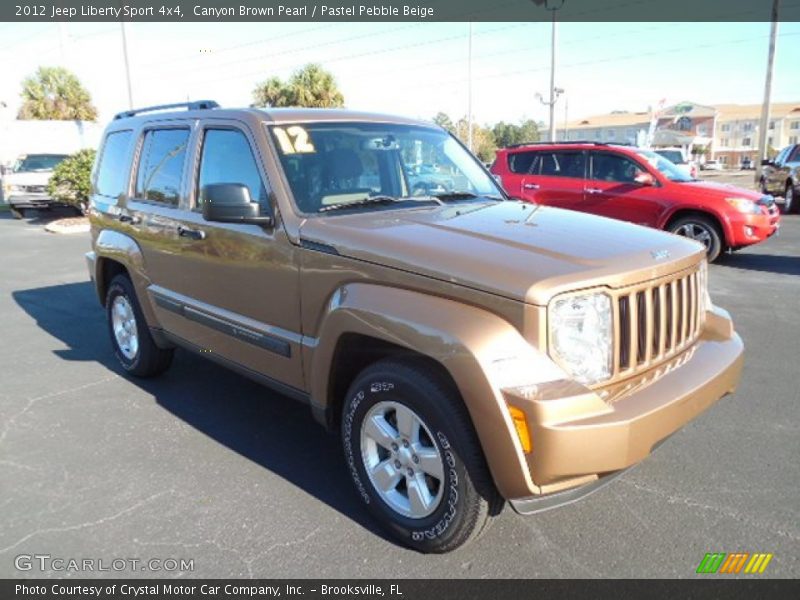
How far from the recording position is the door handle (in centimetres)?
378

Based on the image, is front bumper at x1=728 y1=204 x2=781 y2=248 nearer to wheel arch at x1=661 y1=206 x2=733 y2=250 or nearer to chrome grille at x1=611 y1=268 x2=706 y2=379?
wheel arch at x1=661 y1=206 x2=733 y2=250

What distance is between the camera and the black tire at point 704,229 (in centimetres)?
922

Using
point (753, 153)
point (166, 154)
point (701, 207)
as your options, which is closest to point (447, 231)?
point (166, 154)

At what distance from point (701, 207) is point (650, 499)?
722cm

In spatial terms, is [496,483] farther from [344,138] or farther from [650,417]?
[344,138]

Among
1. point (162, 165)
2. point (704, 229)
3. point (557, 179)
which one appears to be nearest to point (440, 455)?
point (162, 165)

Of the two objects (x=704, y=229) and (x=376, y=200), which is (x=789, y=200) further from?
(x=376, y=200)

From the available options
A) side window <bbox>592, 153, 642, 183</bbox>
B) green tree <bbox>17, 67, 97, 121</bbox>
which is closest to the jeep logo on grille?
side window <bbox>592, 153, 642, 183</bbox>

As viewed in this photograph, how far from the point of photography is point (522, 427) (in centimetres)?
222

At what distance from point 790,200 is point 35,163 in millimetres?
22773

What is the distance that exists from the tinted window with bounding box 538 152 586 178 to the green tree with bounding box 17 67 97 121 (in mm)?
36794

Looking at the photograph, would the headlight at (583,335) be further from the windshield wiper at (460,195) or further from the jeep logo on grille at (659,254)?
the windshield wiper at (460,195)

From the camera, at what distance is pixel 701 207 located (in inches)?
359

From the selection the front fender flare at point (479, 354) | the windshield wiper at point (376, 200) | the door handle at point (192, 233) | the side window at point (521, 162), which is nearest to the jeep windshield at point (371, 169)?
the windshield wiper at point (376, 200)
